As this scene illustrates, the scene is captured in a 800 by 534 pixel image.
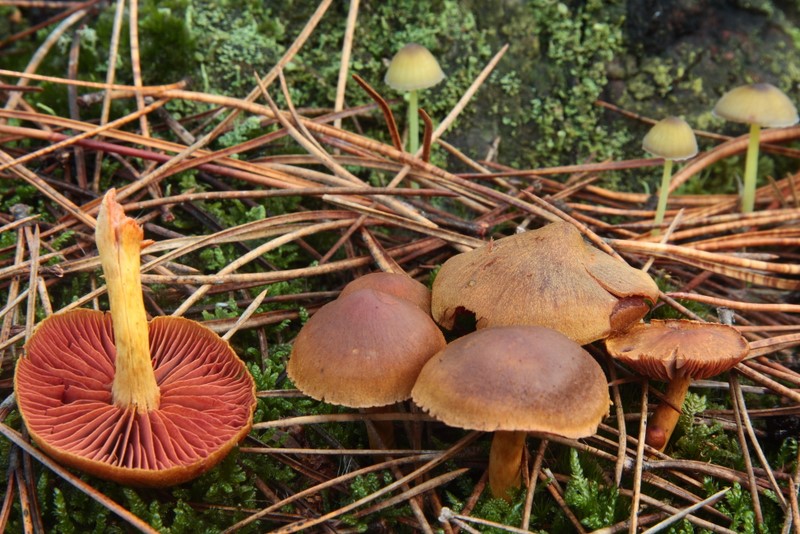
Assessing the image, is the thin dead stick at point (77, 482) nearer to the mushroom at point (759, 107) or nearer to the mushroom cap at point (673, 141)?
the mushroom cap at point (673, 141)

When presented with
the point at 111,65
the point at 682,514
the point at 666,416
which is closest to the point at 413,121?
the point at 111,65

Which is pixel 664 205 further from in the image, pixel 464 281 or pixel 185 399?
pixel 185 399

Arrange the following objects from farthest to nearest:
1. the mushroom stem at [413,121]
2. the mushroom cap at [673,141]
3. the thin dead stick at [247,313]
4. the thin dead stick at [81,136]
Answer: the mushroom stem at [413,121] → the mushroom cap at [673,141] → the thin dead stick at [81,136] → the thin dead stick at [247,313]

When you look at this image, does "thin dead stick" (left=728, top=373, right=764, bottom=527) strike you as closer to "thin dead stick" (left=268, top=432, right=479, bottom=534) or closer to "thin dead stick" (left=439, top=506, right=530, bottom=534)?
"thin dead stick" (left=439, top=506, right=530, bottom=534)

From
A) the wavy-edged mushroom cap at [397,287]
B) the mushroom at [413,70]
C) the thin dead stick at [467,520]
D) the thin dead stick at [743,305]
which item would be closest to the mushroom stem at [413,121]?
the mushroom at [413,70]

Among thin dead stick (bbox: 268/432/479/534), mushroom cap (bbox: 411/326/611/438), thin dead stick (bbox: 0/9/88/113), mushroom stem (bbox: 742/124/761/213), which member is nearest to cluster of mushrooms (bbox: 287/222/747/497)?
mushroom cap (bbox: 411/326/611/438)

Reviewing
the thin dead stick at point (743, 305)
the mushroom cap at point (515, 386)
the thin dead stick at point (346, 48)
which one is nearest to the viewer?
the mushroom cap at point (515, 386)

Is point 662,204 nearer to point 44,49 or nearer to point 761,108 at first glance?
point 761,108
